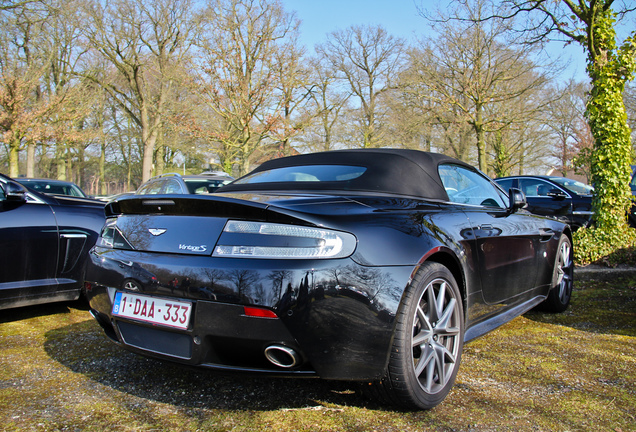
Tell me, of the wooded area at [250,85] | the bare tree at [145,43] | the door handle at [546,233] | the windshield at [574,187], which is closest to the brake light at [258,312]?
the door handle at [546,233]

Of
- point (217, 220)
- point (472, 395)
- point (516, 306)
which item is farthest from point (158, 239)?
point (516, 306)

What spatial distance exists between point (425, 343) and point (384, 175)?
1.00 m

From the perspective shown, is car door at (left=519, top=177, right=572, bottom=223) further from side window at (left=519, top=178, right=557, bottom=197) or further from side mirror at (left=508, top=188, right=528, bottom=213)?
side mirror at (left=508, top=188, right=528, bottom=213)

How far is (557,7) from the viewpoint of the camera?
27.5 feet

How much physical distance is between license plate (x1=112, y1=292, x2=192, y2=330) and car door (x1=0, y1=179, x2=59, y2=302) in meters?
1.98

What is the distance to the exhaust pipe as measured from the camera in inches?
77.1

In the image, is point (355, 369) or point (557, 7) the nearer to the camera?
point (355, 369)

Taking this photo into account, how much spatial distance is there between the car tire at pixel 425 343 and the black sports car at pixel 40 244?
278 centimetres

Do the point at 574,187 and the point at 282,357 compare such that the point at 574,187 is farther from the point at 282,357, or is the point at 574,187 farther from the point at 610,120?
the point at 282,357

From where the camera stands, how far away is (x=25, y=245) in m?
3.88

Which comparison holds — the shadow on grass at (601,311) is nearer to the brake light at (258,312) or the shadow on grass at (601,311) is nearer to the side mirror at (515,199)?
the side mirror at (515,199)

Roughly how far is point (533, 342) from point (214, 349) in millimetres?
2394

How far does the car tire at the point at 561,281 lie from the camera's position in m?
4.24

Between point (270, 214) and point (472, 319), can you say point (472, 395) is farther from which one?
point (270, 214)
